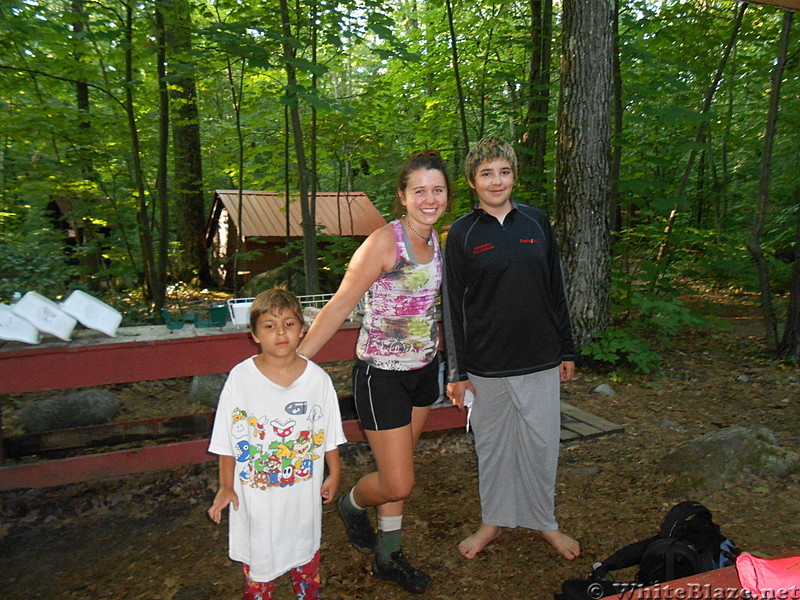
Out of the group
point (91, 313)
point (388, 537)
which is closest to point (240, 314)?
point (91, 313)

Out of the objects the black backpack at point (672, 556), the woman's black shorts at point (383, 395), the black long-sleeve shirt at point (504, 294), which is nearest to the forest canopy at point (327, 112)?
the black long-sleeve shirt at point (504, 294)

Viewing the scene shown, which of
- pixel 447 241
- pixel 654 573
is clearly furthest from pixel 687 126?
pixel 654 573

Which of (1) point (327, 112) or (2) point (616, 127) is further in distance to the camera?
(1) point (327, 112)

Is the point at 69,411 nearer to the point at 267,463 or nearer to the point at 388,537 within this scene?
the point at 388,537

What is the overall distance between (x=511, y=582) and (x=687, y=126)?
8.12m

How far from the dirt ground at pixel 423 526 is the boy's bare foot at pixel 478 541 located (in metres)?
0.05

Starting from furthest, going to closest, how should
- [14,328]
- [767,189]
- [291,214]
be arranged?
[291,214]
[767,189]
[14,328]

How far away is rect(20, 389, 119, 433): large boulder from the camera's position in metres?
5.15

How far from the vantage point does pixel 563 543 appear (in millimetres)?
3152

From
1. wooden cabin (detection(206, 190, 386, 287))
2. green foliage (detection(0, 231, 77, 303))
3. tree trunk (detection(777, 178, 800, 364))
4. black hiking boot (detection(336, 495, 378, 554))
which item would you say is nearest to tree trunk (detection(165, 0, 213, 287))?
wooden cabin (detection(206, 190, 386, 287))

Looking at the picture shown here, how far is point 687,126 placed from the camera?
8.86 meters

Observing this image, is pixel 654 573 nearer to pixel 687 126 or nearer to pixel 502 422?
pixel 502 422

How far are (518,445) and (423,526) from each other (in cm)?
97

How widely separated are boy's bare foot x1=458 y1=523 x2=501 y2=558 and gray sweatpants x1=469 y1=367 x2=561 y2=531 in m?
0.10
